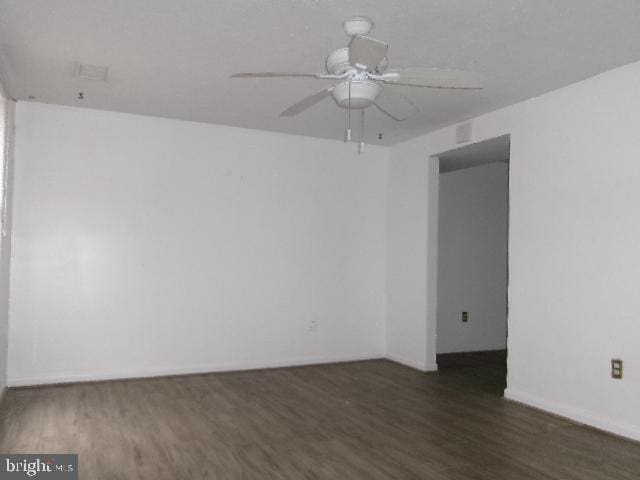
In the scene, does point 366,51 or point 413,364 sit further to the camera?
point 413,364

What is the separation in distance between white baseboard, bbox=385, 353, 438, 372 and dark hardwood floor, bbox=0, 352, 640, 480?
17.7 inches

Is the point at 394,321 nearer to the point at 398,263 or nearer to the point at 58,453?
the point at 398,263

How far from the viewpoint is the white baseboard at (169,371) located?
4434 mm

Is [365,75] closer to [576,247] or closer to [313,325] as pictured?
[576,247]

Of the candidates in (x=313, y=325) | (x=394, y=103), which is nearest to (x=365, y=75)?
(x=394, y=103)

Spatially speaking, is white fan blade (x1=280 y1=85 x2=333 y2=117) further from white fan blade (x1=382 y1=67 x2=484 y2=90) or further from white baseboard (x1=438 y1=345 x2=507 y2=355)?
white baseboard (x1=438 y1=345 x2=507 y2=355)

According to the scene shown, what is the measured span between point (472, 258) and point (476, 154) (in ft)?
5.71

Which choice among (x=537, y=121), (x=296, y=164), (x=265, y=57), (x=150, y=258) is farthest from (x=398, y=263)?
(x=265, y=57)

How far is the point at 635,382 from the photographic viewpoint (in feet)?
10.8

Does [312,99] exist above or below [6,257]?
above

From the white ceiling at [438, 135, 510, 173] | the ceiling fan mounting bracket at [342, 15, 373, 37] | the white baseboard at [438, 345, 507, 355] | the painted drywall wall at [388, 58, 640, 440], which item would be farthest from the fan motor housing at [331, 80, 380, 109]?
the white baseboard at [438, 345, 507, 355]

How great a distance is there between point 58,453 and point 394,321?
3.69m

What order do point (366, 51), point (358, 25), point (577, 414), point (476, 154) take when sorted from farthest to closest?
point (476, 154) < point (577, 414) < point (358, 25) < point (366, 51)

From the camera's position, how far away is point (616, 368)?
3406mm
